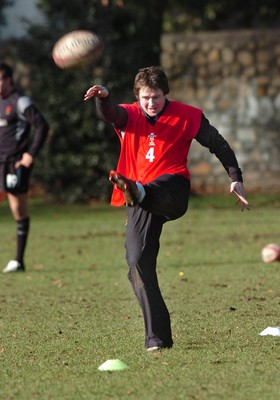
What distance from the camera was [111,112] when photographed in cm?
802

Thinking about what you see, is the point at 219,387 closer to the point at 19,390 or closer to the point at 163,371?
the point at 163,371

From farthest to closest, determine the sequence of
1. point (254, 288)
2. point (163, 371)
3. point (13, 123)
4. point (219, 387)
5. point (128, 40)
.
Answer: point (128, 40), point (13, 123), point (254, 288), point (163, 371), point (219, 387)

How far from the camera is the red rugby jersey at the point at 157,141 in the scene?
26.7 feet

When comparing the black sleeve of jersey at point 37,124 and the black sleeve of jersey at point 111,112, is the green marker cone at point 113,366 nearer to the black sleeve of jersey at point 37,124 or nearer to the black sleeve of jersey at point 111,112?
the black sleeve of jersey at point 111,112

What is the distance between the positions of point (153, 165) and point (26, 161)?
5630mm

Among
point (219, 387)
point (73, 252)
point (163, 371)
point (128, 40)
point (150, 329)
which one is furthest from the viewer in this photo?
point (128, 40)

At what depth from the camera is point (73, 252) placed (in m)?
15.7

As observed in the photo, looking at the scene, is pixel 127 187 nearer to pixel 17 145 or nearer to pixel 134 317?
pixel 134 317

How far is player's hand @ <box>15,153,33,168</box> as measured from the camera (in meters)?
13.6

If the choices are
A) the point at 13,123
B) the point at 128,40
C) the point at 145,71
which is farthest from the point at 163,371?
the point at 128,40

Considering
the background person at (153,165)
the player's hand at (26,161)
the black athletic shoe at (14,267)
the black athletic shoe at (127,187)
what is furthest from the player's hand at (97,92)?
the black athletic shoe at (14,267)

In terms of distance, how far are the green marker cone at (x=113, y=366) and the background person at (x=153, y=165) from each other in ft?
2.09

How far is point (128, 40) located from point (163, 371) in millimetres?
17076

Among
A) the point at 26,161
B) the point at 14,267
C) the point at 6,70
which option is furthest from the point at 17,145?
the point at 14,267
